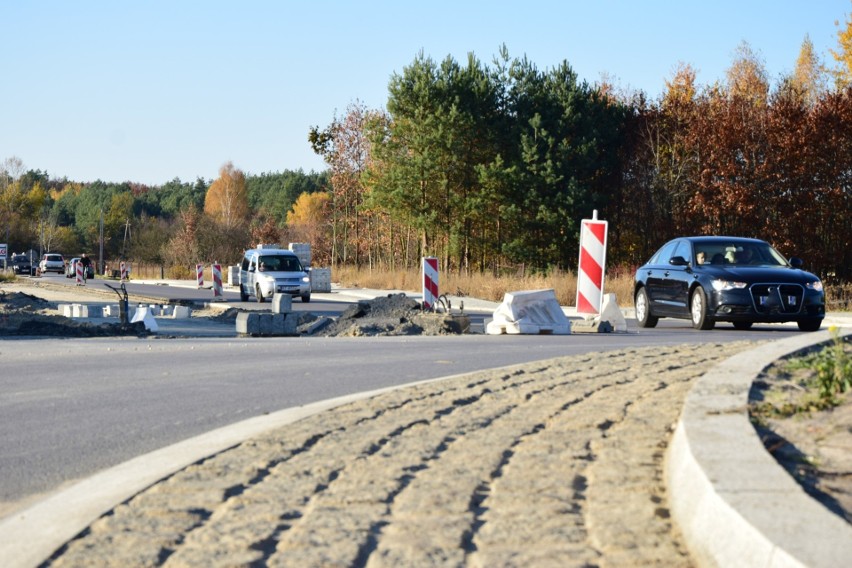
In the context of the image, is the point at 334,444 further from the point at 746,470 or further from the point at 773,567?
the point at 773,567

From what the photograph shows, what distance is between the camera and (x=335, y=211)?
65438mm

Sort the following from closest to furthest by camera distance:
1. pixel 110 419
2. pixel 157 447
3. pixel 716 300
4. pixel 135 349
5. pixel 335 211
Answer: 1. pixel 157 447
2. pixel 110 419
3. pixel 135 349
4. pixel 716 300
5. pixel 335 211

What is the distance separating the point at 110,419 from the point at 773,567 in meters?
5.58

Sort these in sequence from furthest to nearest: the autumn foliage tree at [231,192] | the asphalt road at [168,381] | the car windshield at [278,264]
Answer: the autumn foliage tree at [231,192] < the car windshield at [278,264] < the asphalt road at [168,381]

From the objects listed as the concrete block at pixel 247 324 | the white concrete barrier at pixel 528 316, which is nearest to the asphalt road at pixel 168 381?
the white concrete barrier at pixel 528 316

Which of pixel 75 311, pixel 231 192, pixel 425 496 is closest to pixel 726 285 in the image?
pixel 425 496

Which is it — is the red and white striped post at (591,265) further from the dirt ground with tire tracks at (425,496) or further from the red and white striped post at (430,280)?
the dirt ground with tire tracks at (425,496)

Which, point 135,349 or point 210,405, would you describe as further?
point 135,349

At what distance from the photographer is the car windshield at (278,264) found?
38.2 m

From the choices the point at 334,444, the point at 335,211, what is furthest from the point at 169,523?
the point at 335,211

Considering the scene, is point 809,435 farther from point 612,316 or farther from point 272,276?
point 272,276

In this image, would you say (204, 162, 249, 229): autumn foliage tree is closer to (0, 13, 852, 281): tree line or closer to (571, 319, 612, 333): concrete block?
(0, 13, 852, 281): tree line

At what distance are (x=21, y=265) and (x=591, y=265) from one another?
93763mm

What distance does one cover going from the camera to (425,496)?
196 inches
